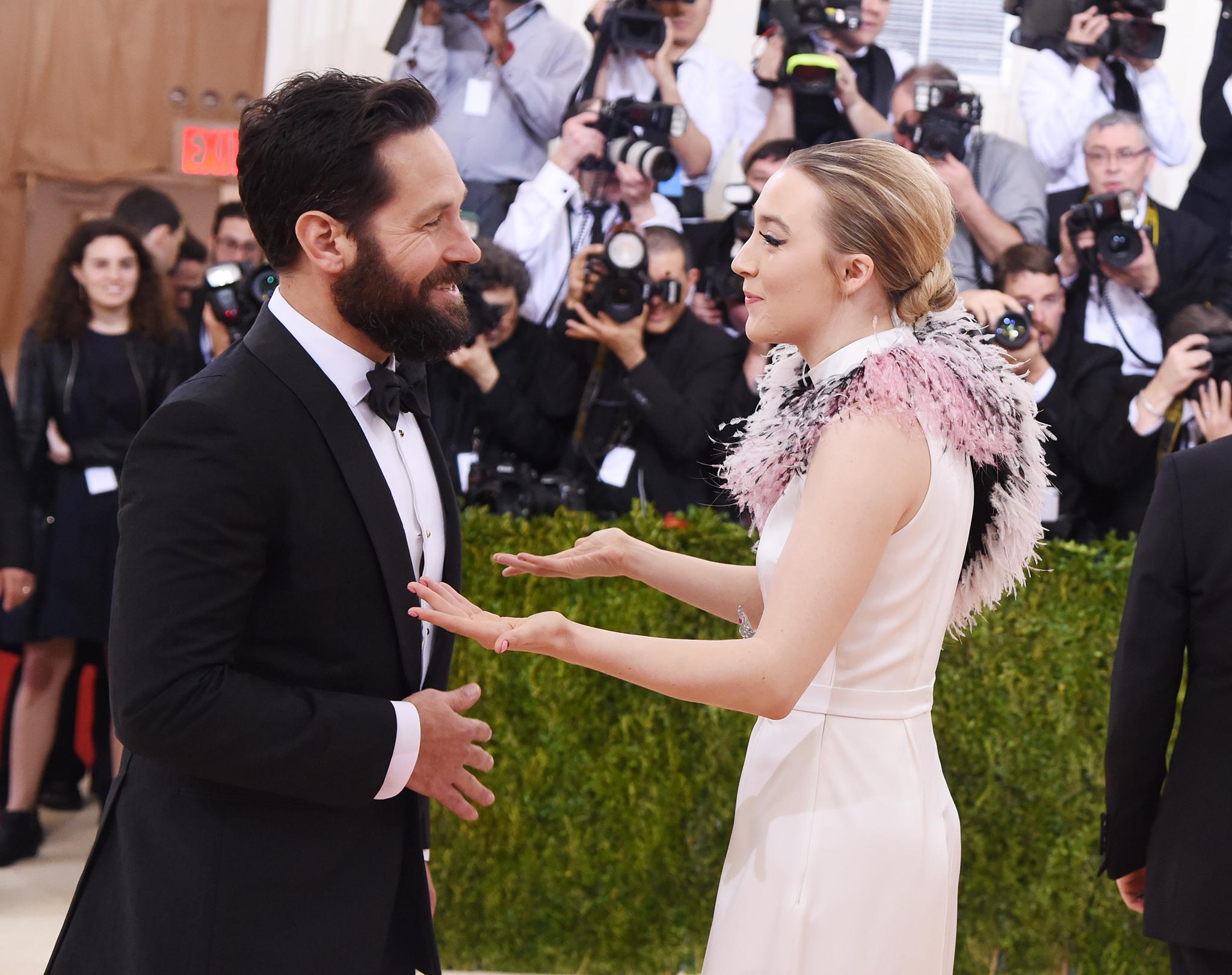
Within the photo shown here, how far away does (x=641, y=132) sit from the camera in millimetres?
4332

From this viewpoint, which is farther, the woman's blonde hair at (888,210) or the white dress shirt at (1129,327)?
the white dress shirt at (1129,327)

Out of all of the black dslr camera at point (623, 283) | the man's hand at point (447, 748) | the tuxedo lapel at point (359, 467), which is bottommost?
the man's hand at point (447, 748)

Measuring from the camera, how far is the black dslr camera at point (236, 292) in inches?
162

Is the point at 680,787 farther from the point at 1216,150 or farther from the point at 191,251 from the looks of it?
the point at 1216,150

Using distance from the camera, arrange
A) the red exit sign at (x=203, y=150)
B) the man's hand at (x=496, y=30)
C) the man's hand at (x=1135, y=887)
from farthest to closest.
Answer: the red exit sign at (x=203, y=150) → the man's hand at (x=496, y=30) → the man's hand at (x=1135, y=887)

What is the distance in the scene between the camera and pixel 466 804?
4.64 feet

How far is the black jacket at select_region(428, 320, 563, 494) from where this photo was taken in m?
4.11

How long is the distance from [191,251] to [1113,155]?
357 centimetres

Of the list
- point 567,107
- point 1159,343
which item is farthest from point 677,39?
point 1159,343

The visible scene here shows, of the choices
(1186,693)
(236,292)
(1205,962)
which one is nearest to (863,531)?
(1186,693)

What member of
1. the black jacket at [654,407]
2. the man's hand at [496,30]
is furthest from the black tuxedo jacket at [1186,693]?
the man's hand at [496,30]

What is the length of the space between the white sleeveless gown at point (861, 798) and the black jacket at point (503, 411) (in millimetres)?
2630

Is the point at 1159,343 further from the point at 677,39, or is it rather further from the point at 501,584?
the point at 501,584

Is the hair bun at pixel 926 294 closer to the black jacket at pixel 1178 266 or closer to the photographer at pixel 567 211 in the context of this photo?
the photographer at pixel 567 211
